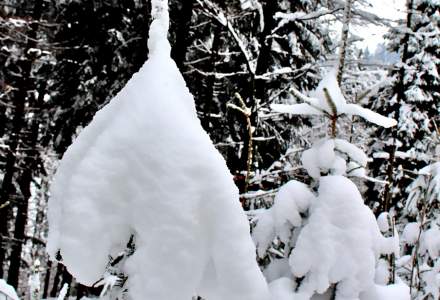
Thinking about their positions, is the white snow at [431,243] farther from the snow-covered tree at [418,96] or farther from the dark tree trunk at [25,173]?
the snow-covered tree at [418,96]

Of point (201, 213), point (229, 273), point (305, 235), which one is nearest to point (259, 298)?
point (229, 273)

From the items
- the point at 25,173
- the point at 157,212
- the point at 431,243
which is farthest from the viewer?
the point at 25,173

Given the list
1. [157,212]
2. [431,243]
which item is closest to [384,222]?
[431,243]

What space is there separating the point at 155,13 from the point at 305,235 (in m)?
1.43

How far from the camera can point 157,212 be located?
1766 millimetres

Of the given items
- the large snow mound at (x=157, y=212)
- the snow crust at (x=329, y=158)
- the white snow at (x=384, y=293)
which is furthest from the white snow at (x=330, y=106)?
the large snow mound at (x=157, y=212)

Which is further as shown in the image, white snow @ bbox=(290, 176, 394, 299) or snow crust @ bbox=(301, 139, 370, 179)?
snow crust @ bbox=(301, 139, 370, 179)

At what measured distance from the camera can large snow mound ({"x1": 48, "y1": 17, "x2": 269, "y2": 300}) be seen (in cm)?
A: 173

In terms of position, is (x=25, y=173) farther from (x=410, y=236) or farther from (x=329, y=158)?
(x=329, y=158)

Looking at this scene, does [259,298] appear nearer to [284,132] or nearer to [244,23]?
[284,132]

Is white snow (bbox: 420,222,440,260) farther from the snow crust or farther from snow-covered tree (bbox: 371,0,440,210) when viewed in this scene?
snow-covered tree (bbox: 371,0,440,210)

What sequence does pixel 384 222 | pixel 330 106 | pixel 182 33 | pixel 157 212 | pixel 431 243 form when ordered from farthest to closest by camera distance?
pixel 182 33 → pixel 431 243 → pixel 384 222 → pixel 330 106 → pixel 157 212

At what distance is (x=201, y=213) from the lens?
5.97ft

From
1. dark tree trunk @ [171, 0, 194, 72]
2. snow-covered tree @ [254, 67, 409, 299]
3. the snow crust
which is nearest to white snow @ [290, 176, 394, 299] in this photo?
snow-covered tree @ [254, 67, 409, 299]
